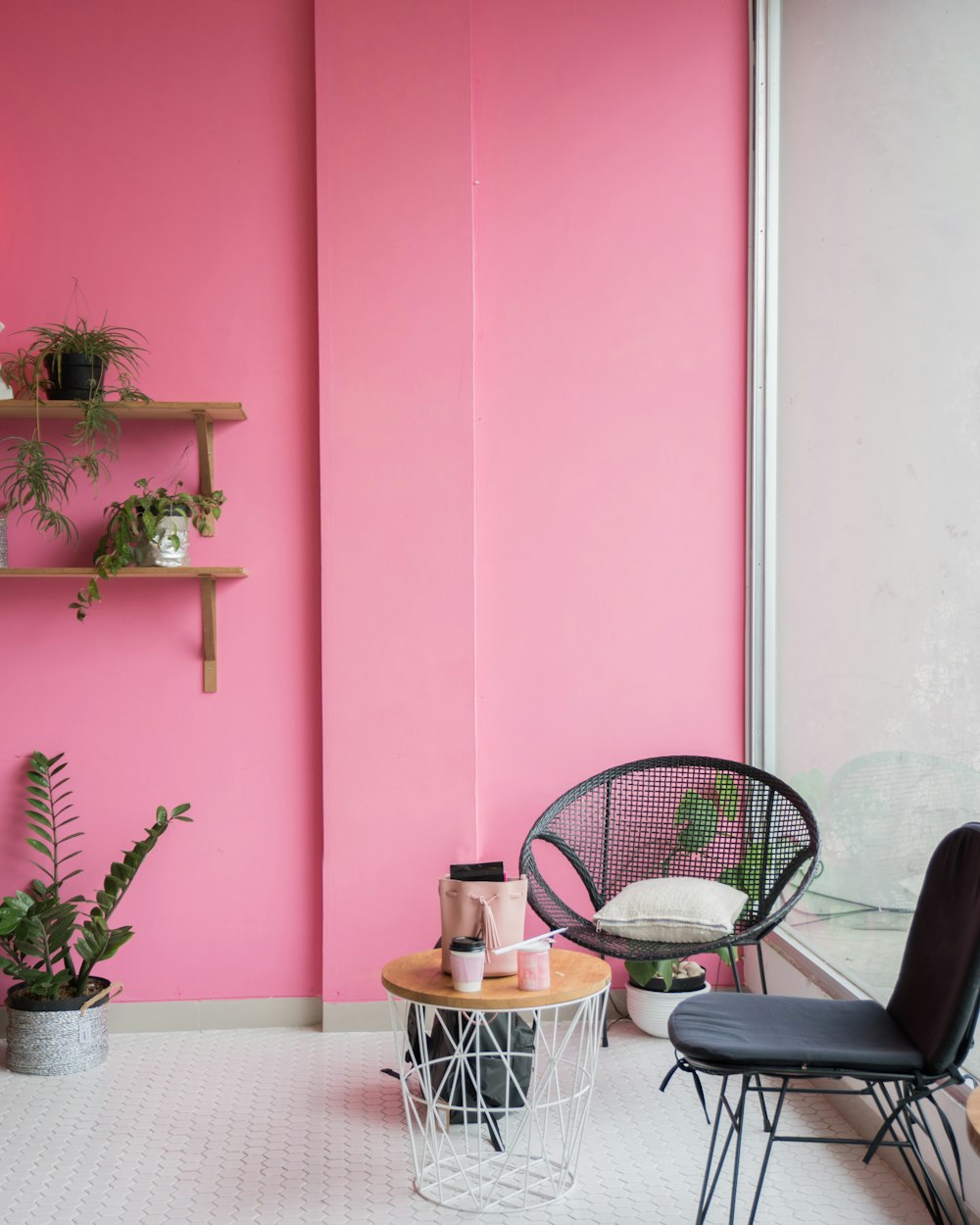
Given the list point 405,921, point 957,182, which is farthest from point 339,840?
point 957,182

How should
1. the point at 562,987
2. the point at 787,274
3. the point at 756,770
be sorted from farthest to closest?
the point at 787,274 < the point at 756,770 < the point at 562,987

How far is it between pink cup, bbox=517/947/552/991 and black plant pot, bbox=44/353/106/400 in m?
2.05

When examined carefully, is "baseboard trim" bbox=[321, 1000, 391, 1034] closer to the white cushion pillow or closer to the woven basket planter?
the woven basket planter

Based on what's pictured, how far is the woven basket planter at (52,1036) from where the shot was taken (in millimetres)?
3205

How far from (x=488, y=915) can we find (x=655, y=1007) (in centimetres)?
121

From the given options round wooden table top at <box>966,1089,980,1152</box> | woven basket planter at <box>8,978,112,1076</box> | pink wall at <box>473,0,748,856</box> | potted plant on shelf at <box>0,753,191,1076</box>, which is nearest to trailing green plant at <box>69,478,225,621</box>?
potted plant on shelf at <box>0,753,191,1076</box>

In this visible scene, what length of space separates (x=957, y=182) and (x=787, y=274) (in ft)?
3.80

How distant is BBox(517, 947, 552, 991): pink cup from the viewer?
7.76 feet

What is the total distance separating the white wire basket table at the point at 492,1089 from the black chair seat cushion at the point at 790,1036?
26 centimetres

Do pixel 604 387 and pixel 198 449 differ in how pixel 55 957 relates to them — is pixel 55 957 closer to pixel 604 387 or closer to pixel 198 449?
pixel 198 449

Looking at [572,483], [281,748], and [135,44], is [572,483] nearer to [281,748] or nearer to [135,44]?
[281,748]

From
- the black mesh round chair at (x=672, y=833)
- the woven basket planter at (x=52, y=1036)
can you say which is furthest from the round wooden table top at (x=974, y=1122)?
the woven basket planter at (x=52, y=1036)

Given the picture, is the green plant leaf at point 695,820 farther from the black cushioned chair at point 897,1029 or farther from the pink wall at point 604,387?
the black cushioned chair at point 897,1029

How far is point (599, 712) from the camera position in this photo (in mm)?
3703
